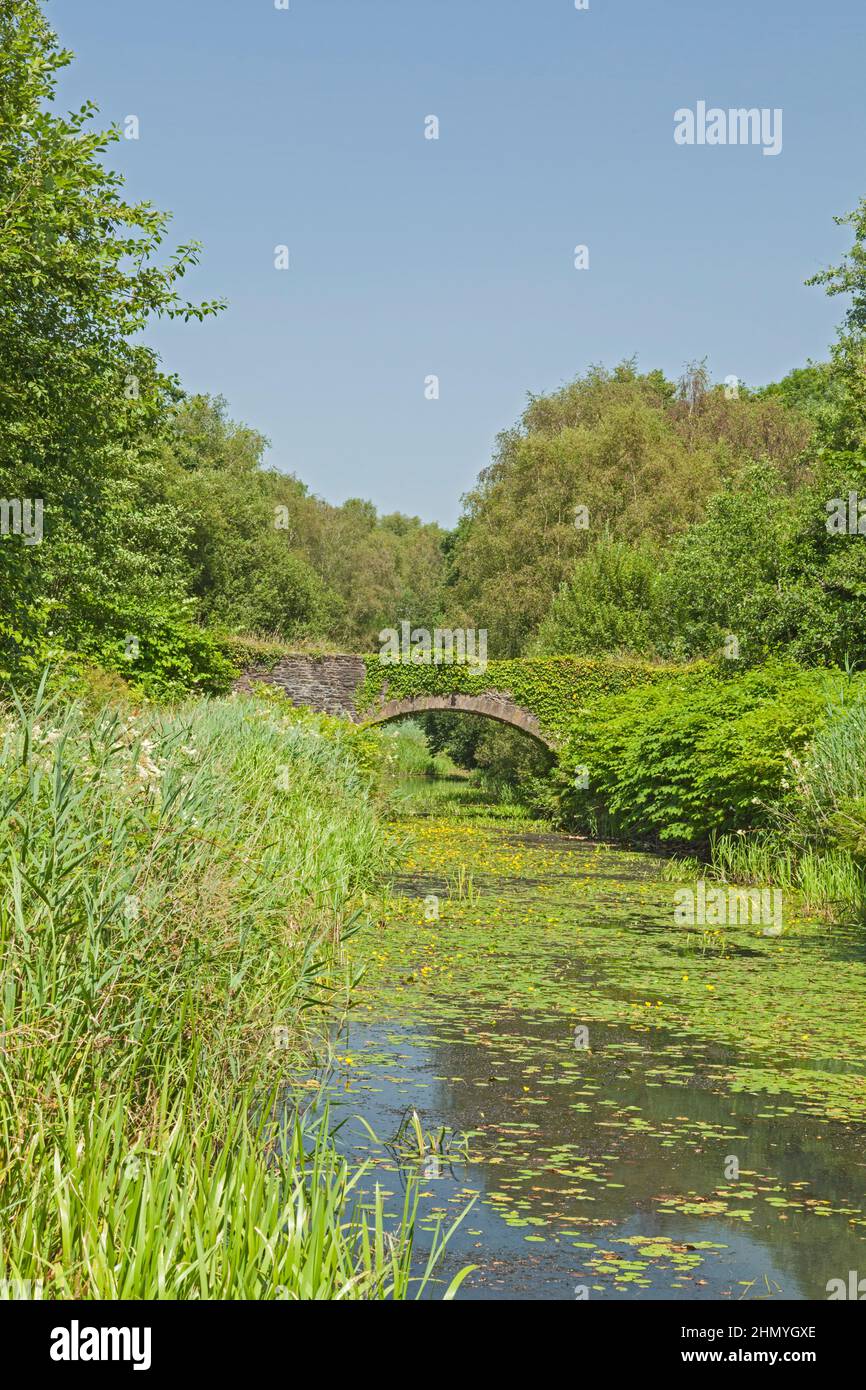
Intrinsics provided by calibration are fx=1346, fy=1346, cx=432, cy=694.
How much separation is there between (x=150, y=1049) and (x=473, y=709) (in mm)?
22859

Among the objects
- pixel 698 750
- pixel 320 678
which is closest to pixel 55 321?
pixel 698 750

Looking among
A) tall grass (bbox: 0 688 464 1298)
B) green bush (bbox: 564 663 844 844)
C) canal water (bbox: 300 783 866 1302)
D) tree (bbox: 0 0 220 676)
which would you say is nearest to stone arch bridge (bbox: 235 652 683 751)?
green bush (bbox: 564 663 844 844)

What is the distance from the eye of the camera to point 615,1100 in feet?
20.8

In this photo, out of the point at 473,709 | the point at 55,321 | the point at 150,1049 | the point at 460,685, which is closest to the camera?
the point at 150,1049

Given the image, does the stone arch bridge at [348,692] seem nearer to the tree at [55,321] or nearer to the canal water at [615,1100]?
the tree at [55,321]

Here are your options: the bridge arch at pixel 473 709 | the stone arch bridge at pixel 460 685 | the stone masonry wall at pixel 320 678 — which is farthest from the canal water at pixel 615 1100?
the stone masonry wall at pixel 320 678

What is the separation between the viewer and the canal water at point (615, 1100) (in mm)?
4531

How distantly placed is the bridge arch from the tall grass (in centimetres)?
1911

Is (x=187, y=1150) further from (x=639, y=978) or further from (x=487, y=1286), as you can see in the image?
(x=639, y=978)

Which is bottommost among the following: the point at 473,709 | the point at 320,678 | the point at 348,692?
the point at 473,709

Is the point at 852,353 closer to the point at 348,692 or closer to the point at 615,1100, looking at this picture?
the point at 348,692

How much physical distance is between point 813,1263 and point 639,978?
4.89 m

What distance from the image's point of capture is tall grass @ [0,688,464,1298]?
3455 millimetres

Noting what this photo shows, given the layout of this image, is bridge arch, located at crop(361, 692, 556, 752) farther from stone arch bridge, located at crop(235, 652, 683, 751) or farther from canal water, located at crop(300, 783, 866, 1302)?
canal water, located at crop(300, 783, 866, 1302)
